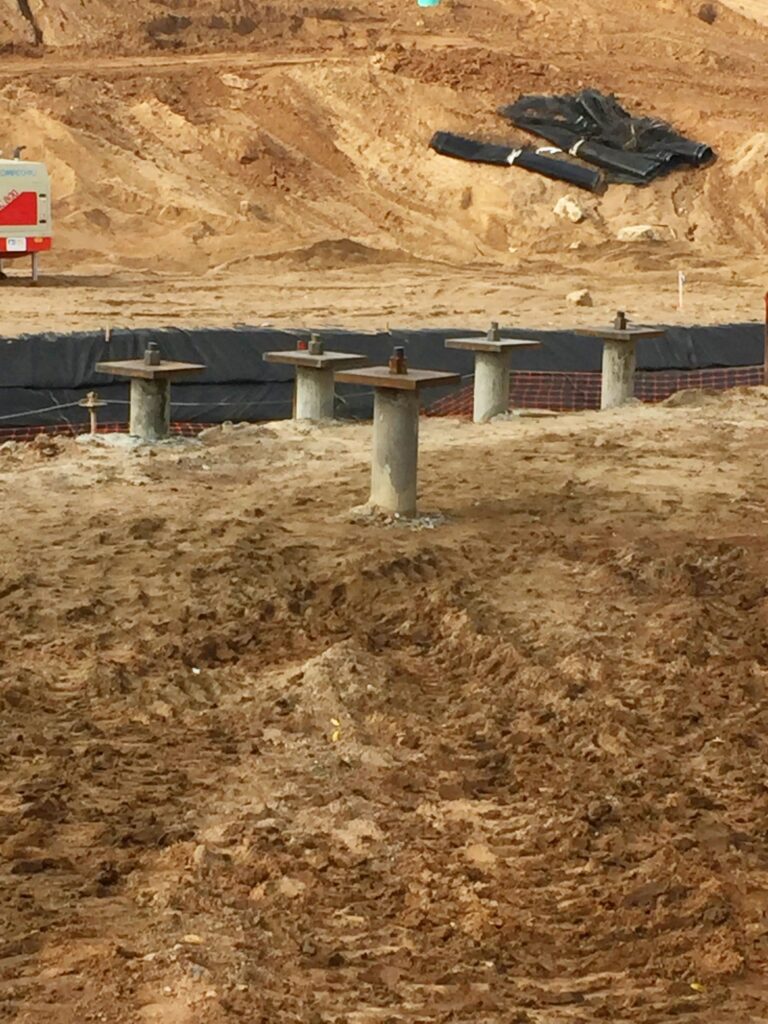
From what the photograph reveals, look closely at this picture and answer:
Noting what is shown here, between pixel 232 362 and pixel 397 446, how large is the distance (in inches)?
250

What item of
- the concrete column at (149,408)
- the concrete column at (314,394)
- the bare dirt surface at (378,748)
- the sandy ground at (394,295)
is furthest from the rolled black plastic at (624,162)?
the bare dirt surface at (378,748)

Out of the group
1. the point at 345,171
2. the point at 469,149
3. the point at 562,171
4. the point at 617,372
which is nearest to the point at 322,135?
the point at 345,171

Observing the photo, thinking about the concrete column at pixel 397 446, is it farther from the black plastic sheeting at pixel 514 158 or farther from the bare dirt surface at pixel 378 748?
the black plastic sheeting at pixel 514 158

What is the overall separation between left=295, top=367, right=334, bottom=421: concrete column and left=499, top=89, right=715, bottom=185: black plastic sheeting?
18451 mm

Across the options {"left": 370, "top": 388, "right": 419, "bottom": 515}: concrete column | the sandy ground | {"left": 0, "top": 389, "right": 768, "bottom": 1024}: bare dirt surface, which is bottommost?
{"left": 0, "top": 389, "right": 768, "bottom": 1024}: bare dirt surface

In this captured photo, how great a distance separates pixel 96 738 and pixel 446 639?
1.86 meters

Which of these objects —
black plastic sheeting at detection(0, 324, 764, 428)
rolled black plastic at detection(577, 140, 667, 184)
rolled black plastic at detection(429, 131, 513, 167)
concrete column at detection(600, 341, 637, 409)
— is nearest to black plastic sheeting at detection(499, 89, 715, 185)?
rolled black plastic at detection(577, 140, 667, 184)

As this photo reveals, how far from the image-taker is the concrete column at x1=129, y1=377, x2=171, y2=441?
35.2ft

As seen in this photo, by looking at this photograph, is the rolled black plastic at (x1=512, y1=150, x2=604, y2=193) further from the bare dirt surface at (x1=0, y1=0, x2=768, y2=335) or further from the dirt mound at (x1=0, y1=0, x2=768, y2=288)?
the bare dirt surface at (x1=0, y1=0, x2=768, y2=335)

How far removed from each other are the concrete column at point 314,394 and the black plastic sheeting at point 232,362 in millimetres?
2063

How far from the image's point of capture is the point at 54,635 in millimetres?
6824

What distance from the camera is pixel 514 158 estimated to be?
2883 centimetres

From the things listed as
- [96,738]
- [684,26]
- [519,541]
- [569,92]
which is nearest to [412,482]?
[519,541]

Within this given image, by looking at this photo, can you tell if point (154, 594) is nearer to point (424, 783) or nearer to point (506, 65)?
point (424, 783)
